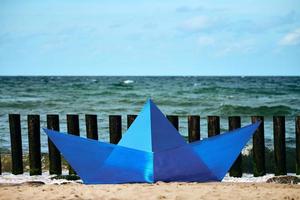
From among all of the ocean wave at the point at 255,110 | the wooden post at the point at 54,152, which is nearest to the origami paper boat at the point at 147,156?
the wooden post at the point at 54,152

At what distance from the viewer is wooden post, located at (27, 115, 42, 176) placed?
8.30 meters

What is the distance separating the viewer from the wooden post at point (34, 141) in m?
8.30

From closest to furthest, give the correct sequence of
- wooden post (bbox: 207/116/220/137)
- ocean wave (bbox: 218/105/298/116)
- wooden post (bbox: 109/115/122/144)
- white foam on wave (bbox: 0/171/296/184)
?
1. white foam on wave (bbox: 0/171/296/184)
2. wooden post (bbox: 207/116/220/137)
3. wooden post (bbox: 109/115/122/144)
4. ocean wave (bbox: 218/105/298/116)

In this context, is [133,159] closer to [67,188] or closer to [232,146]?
[67,188]

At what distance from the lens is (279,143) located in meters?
7.96

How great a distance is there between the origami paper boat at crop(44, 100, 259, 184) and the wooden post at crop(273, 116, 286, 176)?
219cm

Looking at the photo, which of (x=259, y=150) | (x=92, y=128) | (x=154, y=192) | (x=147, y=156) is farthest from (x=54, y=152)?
(x=154, y=192)

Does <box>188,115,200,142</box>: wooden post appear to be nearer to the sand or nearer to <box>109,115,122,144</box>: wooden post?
<box>109,115,122,144</box>: wooden post

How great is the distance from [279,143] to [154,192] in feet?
11.1

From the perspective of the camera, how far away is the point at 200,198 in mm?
5070

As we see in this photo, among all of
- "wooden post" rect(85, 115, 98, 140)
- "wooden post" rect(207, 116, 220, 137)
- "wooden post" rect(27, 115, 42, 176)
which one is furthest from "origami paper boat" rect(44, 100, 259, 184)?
"wooden post" rect(27, 115, 42, 176)

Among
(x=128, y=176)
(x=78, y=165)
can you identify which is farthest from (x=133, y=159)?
(x=78, y=165)

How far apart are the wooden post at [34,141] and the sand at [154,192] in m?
2.60

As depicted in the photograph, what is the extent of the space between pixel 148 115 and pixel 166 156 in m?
0.52
